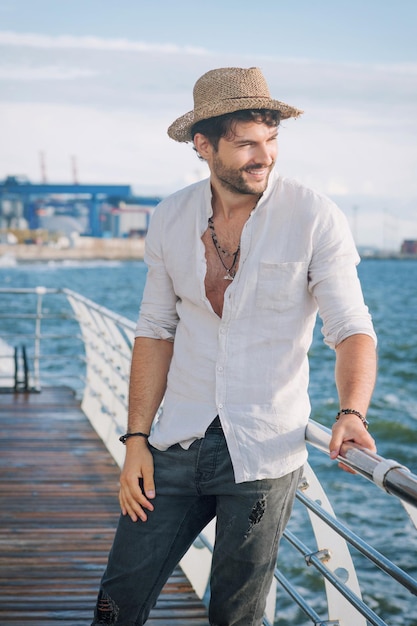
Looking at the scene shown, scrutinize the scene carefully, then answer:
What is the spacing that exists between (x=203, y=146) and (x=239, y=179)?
0.50 ft

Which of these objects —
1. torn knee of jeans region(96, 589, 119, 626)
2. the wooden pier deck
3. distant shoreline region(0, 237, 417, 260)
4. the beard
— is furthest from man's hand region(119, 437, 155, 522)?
distant shoreline region(0, 237, 417, 260)

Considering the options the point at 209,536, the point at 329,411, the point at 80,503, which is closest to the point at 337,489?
the point at 329,411

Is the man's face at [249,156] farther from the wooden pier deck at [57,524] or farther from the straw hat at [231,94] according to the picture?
the wooden pier deck at [57,524]

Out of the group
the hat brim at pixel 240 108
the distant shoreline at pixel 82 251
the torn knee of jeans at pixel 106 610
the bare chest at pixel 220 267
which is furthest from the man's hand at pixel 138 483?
the distant shoreline at pixel 82 251

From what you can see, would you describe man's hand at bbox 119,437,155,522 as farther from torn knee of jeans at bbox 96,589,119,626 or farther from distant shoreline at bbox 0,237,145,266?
distant shoreline at bbox 0,237,145,266

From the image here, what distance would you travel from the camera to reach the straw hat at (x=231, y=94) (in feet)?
6.55

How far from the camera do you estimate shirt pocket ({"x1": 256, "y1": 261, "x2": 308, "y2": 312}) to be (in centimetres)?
200

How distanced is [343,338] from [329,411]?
58.4ft

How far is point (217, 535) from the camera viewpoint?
2053 mm

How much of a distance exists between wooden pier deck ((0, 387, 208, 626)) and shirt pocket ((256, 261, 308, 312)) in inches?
61.2

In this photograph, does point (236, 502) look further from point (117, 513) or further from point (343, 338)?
point (117, 513)

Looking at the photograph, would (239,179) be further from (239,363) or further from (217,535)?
(217,535)

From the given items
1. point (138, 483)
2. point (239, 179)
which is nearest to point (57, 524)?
point (138, 483)

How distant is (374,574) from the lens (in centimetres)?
917
